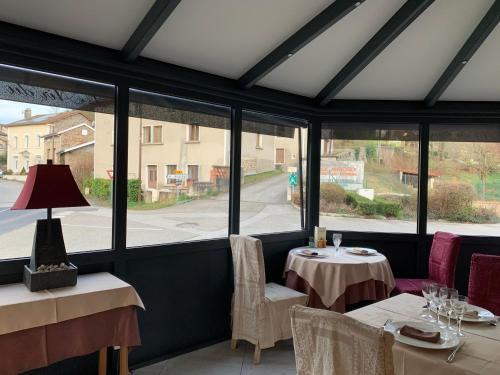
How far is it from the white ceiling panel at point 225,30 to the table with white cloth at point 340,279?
74.4 inches

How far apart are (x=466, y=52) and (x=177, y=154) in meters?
2.70

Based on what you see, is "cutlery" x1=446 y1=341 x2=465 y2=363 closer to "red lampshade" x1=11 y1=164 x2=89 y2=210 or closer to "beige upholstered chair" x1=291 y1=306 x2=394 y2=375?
"beige upholstered chair" x1=291 y1=306 x2=394 y2=375

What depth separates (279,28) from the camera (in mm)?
2975

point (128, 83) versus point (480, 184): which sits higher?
point (128, 83)

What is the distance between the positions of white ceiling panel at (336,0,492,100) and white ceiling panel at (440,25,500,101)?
0.77 ft

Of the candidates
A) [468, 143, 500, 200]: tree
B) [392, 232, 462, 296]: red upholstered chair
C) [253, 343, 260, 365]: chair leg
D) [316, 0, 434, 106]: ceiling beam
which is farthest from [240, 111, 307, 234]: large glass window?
[468, 143, 500, 200]: tree

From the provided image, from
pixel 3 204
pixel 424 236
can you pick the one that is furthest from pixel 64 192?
pixel 424 236

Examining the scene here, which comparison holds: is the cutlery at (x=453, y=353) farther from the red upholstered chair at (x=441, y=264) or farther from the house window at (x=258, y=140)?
the house window at (x=258, y=140)

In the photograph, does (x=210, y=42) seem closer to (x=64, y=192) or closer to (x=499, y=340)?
(x=64, y=192)

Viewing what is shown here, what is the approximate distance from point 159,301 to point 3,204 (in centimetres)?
134

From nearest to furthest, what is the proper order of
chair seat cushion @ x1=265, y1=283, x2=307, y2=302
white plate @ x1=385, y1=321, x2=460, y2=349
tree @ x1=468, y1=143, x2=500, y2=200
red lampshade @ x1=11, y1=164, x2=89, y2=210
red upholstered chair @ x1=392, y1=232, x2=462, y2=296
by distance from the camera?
white plate @ x1=385, y1=321, x2=460, y2=349, red lampshade @ x1=11, y1=164, x2=89, y2=210, chair seat cushion @ x1=265, y1=283, x2=307, y2=302, red upholstered chair @ x1=392, y1=232, x2=462, y2=296, tree @ x1=468, y1=143, x2=500, y2=200

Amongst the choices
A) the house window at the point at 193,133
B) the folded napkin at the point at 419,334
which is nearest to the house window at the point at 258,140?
the house window at the point at 193,133

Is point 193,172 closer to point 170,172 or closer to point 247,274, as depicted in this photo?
point 170,172

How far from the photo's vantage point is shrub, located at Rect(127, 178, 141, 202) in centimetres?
306
